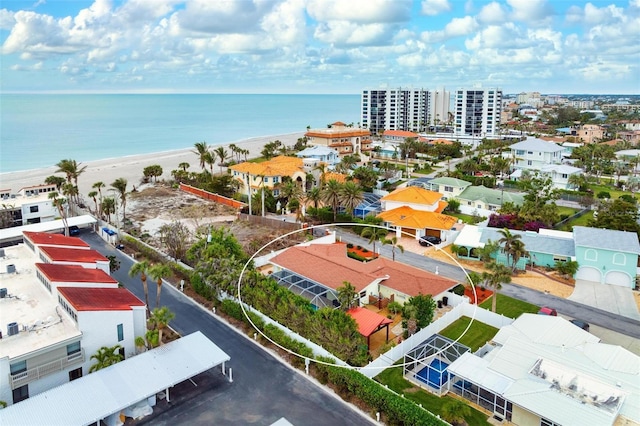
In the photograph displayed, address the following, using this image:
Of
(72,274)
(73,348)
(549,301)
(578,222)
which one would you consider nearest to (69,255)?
(72,274)

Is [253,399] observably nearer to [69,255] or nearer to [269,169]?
[69,255]

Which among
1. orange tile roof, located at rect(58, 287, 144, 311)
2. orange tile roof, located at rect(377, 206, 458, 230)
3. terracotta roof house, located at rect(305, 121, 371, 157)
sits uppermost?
terracotta roof house, located at rect(305, 121, 371, 157)

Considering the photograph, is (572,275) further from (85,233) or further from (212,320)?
(85,233)

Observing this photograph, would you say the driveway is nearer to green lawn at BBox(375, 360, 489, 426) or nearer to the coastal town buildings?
green lawn at BBox(375, 360, 489, 426)

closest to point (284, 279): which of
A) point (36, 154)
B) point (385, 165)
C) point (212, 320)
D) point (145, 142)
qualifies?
point (212, 320)

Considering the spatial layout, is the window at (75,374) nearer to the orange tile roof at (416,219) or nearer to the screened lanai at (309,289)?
the screened lanai at (309,289)

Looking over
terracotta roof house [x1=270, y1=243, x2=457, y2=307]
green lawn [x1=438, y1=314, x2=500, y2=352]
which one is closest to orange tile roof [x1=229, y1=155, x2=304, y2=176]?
terracotta roof house [x1=270, y1=243, x2=457, y2=307]
